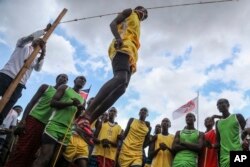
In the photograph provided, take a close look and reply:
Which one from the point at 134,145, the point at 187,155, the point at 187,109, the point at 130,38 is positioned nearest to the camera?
the point at 130,38

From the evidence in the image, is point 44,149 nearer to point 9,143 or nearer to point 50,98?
point 50,98

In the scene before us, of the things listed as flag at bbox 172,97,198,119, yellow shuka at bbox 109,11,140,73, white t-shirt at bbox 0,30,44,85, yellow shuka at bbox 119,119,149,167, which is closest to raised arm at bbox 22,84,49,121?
white t-shirt at bbox 0,30,44,85

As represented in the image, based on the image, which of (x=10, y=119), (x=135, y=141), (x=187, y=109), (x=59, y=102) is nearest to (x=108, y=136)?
(x=135, y=141)

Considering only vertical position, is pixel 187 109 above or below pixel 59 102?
above

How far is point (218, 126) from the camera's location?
6887mm

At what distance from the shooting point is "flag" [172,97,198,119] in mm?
12680

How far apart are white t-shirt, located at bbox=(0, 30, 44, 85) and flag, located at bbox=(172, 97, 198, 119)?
24.6ft

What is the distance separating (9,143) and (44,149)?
2.37 metres

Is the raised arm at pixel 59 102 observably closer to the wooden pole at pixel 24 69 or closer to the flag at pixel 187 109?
the wooden pole at pixel 24 69

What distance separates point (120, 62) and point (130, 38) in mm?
608

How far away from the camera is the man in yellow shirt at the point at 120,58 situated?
14.2 feet

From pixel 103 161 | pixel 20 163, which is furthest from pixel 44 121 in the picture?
pixel 103 161

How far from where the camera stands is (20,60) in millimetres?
6520

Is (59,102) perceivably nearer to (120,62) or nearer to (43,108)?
(43,108)
